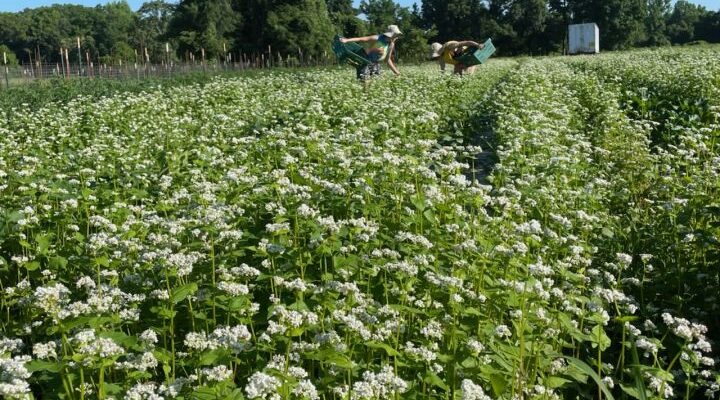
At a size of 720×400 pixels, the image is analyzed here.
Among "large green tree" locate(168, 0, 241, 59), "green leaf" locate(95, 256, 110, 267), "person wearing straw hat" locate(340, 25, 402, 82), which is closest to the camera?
"green leaf" locate(95, 256, 110, 267)

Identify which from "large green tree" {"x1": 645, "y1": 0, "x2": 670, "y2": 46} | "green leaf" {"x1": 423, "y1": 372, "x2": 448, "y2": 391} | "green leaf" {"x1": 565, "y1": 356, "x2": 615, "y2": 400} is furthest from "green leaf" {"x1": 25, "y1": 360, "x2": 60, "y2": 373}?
"large green tree" {"x1": 645, "y1": 0, "x2": 670, "y2": 46}

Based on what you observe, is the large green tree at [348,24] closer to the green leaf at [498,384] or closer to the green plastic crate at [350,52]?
the green plastic crate at [350,52]

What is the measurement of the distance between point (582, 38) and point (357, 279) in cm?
7157

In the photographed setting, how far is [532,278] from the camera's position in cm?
359

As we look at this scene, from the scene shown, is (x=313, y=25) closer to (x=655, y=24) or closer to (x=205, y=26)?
(x=205, y=26)

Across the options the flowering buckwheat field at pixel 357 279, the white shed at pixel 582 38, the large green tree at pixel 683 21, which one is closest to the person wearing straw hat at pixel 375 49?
the flowering buckwheat field at pixel 357 279

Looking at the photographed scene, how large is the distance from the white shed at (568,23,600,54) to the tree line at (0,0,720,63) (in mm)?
14243

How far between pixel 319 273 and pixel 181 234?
1002 mm

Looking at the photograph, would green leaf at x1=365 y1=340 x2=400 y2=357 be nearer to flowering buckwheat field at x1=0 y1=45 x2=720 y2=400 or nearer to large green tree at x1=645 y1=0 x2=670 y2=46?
flowering buckwheat field at x1=0 y1=45 x2=720 y2=400

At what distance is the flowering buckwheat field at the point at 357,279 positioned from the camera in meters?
2.86

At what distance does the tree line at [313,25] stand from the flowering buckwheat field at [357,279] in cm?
2649

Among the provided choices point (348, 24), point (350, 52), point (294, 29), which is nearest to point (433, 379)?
point (350, 52)

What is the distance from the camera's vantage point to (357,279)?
3781 mm

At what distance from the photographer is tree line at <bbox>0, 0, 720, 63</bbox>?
6203 centimetres
